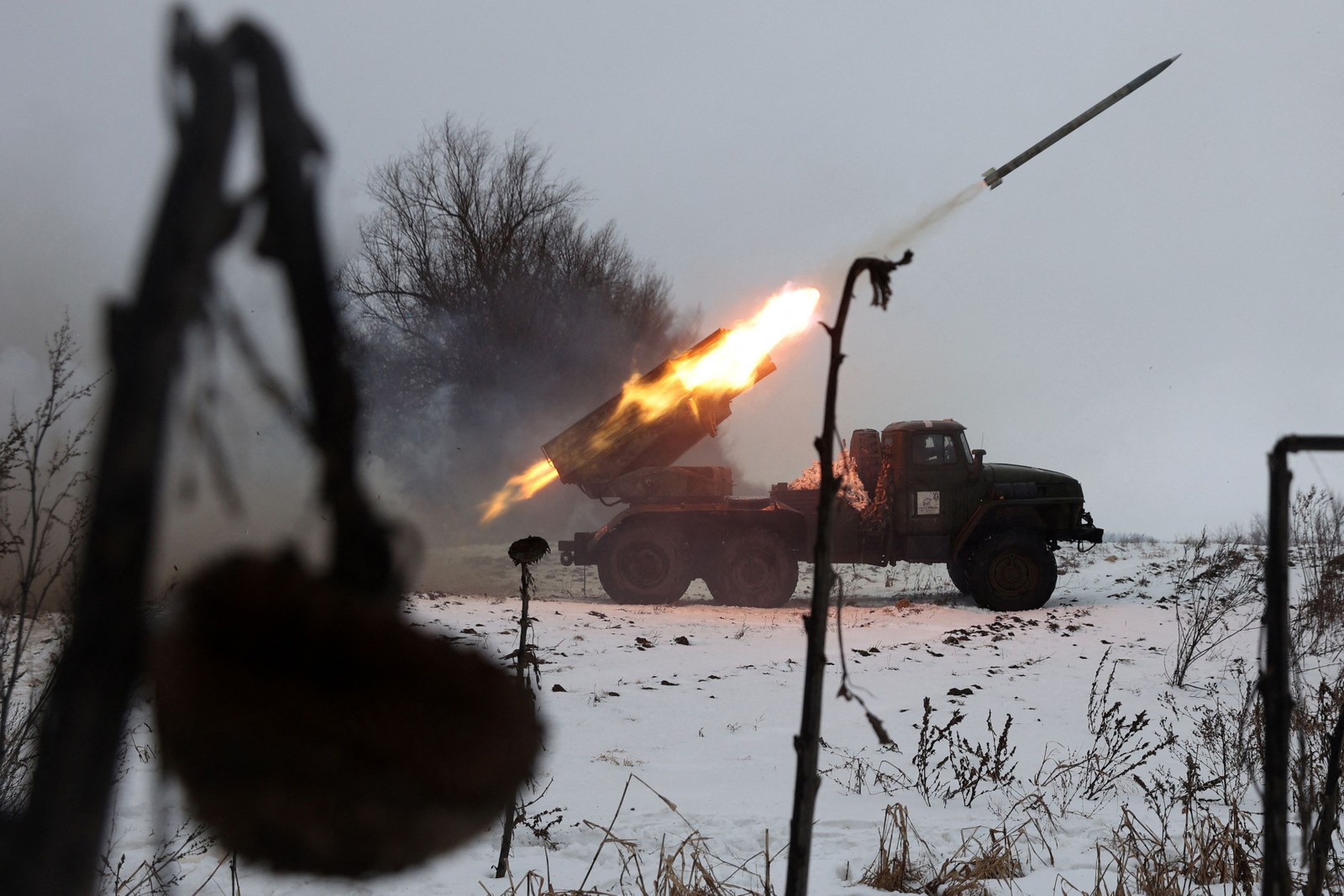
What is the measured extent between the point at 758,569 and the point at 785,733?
23.9ft

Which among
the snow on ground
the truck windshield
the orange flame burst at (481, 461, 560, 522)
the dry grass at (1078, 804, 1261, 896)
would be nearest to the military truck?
the truck windshield

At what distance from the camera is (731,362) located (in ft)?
40.8

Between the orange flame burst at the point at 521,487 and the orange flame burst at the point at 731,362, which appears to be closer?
the orange flame burst at the point at 731,362

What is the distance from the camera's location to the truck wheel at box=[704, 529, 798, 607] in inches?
512

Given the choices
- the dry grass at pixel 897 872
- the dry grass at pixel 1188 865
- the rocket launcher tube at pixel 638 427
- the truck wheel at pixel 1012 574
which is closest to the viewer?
the dry grass at pixel 1188 865

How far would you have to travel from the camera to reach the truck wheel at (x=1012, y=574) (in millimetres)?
12547

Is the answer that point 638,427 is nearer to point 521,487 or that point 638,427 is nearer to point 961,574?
point 521,487

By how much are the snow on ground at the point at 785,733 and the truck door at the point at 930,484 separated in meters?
1.23

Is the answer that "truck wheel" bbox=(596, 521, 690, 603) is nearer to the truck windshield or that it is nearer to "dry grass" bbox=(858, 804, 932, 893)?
the truck windshield

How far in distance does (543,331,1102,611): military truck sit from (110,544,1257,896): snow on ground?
3.09 ft

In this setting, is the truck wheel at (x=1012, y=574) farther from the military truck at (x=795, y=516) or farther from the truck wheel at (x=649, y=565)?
the truck wheel at (x=649, y=565)

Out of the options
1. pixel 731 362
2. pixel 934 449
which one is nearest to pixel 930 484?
pixel 934 449

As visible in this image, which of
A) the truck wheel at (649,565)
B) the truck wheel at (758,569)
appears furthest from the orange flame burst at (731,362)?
the truck wheel at (758,569)

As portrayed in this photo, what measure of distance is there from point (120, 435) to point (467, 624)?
28.7ft
